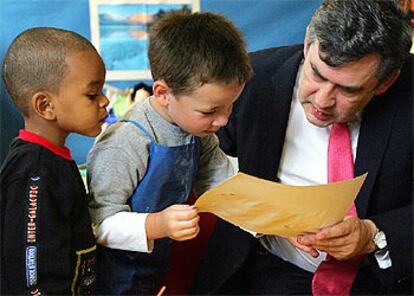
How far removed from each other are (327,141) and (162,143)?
43cm

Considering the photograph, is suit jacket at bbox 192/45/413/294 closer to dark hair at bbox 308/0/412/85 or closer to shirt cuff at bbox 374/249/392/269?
shirt cuff at bbox 374/249/392/269

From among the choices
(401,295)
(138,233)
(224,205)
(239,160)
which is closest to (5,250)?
(138,233)

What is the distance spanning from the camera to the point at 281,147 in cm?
131

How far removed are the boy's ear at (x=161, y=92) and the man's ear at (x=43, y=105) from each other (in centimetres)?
19

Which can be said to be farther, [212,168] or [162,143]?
[212,168]

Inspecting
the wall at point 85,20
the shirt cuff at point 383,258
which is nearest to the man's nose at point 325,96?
the shirt cuff at point 383,258

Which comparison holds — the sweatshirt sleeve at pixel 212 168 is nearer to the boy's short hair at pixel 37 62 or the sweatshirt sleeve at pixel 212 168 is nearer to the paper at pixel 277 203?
the paper at pixel 277 203

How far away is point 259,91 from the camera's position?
1.31m

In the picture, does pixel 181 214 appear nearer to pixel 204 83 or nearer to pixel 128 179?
pixel 128 179

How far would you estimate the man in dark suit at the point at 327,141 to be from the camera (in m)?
1.07

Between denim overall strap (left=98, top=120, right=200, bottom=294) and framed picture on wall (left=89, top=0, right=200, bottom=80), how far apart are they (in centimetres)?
101

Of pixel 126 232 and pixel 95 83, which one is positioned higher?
pixel 95 83

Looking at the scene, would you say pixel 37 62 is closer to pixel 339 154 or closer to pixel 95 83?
pixel 95 83

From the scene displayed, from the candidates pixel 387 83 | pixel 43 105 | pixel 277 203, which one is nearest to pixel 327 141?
pixel 387 83
